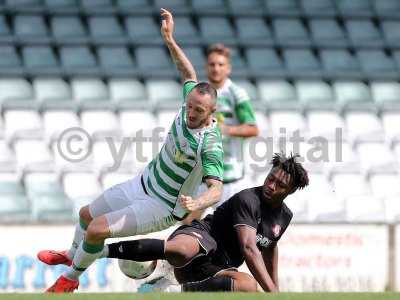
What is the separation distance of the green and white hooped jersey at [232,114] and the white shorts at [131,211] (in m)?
1.63

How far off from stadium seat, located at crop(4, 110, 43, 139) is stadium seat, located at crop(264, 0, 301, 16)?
3.60m

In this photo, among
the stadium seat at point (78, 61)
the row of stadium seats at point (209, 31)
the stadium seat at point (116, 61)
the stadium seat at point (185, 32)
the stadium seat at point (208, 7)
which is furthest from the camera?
the stadium seat at point (208, 7)

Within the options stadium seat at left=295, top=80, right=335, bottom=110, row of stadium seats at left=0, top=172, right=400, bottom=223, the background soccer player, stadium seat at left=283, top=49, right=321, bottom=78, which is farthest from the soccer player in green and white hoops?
stadium seat at left=283, top=49, right=321, bottom=78

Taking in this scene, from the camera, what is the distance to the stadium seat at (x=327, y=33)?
13.2 m

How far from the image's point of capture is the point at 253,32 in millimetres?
13109

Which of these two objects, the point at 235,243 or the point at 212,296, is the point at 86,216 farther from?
the point at 212,296

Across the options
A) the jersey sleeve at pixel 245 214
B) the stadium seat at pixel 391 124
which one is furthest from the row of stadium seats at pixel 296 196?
the jersey sleeve at pixel 245 214

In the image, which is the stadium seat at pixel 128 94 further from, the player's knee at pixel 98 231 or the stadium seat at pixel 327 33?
the player's knee at pixel 98 231

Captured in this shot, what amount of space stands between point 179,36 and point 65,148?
8.22ft

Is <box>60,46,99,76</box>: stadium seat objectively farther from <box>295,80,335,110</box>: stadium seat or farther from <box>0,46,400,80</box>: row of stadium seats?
<box>295,80,335,110</box>: stadium seat

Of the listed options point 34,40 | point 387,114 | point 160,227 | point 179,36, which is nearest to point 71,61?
point 34,40

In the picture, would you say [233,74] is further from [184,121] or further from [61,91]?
[184,121]

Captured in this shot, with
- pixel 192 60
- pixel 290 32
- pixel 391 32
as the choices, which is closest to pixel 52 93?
pixel 192 60

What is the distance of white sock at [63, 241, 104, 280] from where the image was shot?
6207mm
